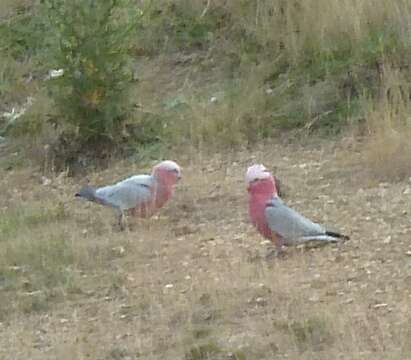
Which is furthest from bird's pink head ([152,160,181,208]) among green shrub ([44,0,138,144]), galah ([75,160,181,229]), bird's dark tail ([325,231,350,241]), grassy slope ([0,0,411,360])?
green shrub ([44,0,138,144])

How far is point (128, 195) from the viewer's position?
19.9 feet

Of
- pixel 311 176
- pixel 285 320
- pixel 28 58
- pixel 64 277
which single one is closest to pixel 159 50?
pixel 28 58

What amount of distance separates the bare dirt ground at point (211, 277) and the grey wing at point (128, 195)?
6.3 inches

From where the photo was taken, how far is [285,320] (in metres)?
4.59

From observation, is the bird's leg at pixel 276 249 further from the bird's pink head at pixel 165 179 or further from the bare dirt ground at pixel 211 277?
the bird's pink head at pixel 165 179

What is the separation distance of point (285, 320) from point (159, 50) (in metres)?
5.45

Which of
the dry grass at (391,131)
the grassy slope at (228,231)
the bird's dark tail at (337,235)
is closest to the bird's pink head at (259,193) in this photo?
the grassy slope at (228,231)

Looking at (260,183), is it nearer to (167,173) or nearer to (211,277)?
(211,277)

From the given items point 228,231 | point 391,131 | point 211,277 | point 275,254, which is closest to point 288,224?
point 275,254

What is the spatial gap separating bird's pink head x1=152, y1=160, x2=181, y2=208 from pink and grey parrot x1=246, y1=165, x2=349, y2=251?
66 centimetres

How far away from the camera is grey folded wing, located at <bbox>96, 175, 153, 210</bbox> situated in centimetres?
604

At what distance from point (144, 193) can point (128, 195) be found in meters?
0.08

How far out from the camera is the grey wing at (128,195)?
6.04 metres

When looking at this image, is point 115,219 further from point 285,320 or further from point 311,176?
point 285,320
